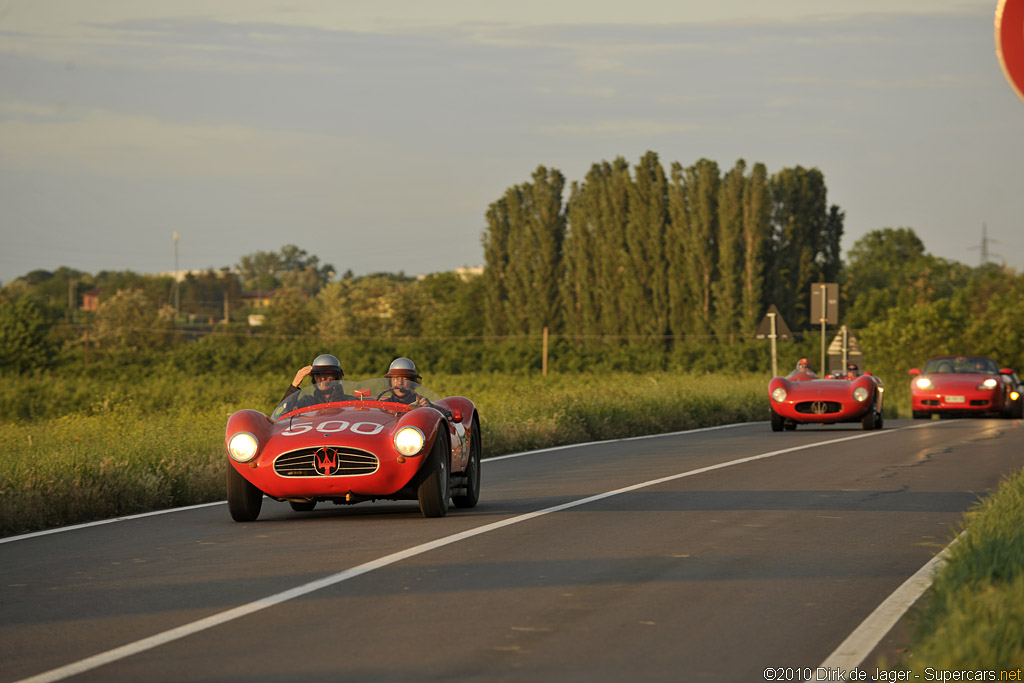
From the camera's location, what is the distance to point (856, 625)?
6.75 m

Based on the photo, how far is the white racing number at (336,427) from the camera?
10859 mm

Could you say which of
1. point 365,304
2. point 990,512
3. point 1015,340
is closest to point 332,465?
point 990,512

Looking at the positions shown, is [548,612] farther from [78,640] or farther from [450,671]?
[78,640]

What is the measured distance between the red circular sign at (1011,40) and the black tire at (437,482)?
559 cm

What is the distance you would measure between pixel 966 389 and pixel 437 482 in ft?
78.0

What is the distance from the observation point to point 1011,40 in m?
6.78

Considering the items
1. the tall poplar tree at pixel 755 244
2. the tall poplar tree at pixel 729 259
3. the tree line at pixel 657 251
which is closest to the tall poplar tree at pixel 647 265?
the tree line at pixel 657 251

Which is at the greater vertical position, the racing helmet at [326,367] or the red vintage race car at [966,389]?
the racing helmet at [326,367]

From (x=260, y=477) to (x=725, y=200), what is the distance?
73.7m

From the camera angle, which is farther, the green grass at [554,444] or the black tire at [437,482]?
the black tire at [437,482]

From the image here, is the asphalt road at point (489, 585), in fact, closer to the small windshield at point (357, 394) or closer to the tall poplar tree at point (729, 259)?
the small windshield at point (357, 394)

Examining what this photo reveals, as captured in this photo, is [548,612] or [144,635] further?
[548,612]

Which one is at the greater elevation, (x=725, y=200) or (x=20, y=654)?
(x=725, y=200)

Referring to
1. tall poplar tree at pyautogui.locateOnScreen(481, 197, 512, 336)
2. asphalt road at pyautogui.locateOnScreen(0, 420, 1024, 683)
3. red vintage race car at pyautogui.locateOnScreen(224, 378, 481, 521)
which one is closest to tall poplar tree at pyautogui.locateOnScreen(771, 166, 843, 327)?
tall poplar tree at pyautogui.locateOnScreen(481, 197, 512, 336)
